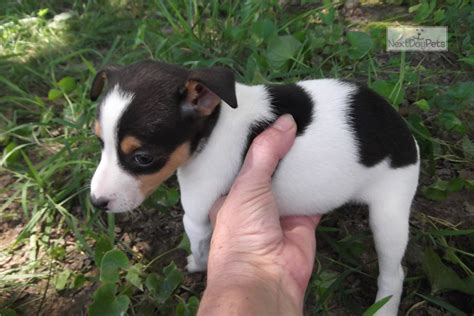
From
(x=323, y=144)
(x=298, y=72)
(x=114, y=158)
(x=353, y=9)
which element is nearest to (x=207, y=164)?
(x=114, y=158)

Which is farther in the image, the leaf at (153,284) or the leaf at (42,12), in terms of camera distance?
the leaf at (42,12)

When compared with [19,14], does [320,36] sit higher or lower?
lower

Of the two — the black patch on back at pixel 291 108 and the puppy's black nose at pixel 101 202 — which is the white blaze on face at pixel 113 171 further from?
the black patch on back at pixel 291 108

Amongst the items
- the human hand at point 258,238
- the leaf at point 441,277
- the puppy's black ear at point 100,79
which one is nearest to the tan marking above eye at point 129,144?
the puppy's black ear at point 100,79

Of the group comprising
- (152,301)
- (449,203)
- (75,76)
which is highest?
(75,76)

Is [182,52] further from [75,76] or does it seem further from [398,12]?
[398,12]

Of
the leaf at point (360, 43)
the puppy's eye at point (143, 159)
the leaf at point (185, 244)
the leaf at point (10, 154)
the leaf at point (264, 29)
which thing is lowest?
the leaf at point (185, 244)
